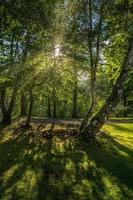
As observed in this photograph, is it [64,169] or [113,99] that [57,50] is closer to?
[113,99]

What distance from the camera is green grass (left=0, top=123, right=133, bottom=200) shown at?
440 inches

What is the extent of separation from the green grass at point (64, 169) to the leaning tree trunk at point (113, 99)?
74 cm

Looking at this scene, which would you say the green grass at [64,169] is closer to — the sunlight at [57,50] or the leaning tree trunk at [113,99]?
the leaning tree trunk at [113,99]

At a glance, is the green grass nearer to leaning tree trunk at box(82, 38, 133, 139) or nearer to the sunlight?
leaning tree trunk at box(82, 38, 133, 139)

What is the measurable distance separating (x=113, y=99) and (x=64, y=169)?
5.47 m

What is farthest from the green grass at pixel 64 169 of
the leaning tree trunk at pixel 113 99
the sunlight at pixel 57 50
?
the sunlight at pixel 57 50

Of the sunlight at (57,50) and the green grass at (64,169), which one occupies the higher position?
the sunlight at (57,50)

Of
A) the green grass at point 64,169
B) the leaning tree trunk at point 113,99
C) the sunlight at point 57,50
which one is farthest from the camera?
the sunlight at point 57,50

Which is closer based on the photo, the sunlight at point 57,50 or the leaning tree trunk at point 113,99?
the leaning tree trunk at point 113,99

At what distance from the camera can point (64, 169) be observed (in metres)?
13.4

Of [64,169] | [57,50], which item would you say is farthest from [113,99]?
[57,50]

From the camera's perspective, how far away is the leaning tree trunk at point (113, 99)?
17.0 metres

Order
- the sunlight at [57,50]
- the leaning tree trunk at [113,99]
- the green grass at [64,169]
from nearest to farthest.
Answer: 1. the green grass at [64,169]
2. the leaning tree trunk at [113,99]
3. the sunlight at [57,50]

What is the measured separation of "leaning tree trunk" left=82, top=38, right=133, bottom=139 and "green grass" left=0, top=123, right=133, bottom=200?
739 mm
